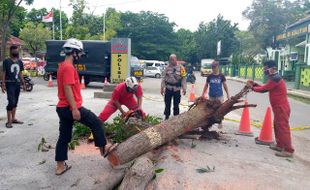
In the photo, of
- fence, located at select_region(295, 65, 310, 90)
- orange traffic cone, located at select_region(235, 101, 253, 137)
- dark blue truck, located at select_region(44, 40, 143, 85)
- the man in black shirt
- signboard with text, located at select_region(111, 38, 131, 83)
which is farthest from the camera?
fence, located at select_region(295, 65, 310, 90)

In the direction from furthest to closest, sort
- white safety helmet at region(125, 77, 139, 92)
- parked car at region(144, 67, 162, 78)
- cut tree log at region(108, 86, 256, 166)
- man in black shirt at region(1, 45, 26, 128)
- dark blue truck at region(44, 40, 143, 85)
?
parked car at region(144, 67, 162, 78)
dark blue truck at region(44, 40, 143, 85)
man in black shirt at region(1, 45, 26, 128)
white safety helmet at region(125, 77, 139, 92)
cut tree log at region(108, 86, 256, 166)

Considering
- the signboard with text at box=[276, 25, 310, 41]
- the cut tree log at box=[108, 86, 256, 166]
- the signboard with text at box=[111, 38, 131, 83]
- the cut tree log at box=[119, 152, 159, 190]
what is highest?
the signboard with text at box=[276, 25, 310, 41]

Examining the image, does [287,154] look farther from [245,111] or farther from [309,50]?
[309,50]

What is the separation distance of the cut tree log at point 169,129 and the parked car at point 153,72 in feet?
97.1

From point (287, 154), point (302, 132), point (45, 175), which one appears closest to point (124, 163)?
point (45, 175)

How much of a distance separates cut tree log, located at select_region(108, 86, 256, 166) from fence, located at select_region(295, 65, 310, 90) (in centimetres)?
1585

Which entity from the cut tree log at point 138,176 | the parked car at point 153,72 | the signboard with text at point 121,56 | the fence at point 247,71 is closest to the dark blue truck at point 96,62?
the signboard with text at point 121,56

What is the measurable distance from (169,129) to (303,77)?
18101 millimetres

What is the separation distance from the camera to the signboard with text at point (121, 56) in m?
13.9

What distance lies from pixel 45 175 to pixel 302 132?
6.40 m

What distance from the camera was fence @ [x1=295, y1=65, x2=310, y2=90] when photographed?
20469 millimetres

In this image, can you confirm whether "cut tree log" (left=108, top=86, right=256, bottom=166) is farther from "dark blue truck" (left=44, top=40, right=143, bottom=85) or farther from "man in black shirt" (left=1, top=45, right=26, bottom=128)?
"dark blue truck" (left=44, top=40, right=143, bottom=85)

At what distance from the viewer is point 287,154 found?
5973 millimetres

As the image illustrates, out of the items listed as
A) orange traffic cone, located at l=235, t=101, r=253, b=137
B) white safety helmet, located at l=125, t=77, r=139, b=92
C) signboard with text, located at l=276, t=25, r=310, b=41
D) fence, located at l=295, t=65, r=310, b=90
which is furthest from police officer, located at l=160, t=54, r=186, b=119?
signboard with text, located at l=276, t=25, r=310, b=41
